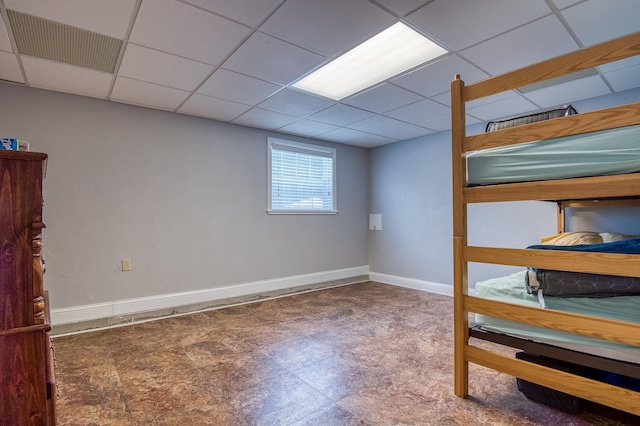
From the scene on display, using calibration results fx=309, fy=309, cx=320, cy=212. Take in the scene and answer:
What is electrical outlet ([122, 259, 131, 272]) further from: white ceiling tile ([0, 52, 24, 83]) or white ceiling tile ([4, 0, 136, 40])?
white ceiling tile ([4, 0, 136, 40])

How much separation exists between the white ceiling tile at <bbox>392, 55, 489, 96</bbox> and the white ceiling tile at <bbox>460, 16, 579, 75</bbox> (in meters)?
0.08

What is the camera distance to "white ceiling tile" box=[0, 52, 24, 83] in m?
2.21

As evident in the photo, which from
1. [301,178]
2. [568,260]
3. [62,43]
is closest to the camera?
[568,260]

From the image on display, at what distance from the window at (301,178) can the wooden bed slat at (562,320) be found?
117 inches

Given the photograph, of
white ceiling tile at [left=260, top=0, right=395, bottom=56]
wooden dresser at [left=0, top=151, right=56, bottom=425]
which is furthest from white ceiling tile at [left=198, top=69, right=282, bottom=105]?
wooden dresser at [left=0, top=151, right=56, bottom=425]

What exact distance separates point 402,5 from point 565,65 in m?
0.89

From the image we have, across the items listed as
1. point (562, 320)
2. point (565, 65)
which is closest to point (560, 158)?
point (565, 65)

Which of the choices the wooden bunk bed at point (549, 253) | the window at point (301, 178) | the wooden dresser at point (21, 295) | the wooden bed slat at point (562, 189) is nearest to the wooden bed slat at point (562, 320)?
the wooden bunk bed at point (549, 253)

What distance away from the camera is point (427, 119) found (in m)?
3.67

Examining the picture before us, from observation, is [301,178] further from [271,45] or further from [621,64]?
[621,64]

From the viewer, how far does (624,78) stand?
8.54 ft

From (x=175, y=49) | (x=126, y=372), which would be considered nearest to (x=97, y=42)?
(x=175, y=49)

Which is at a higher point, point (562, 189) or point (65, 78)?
point (65, 78)

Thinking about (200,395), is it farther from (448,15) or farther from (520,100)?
(520,100)
